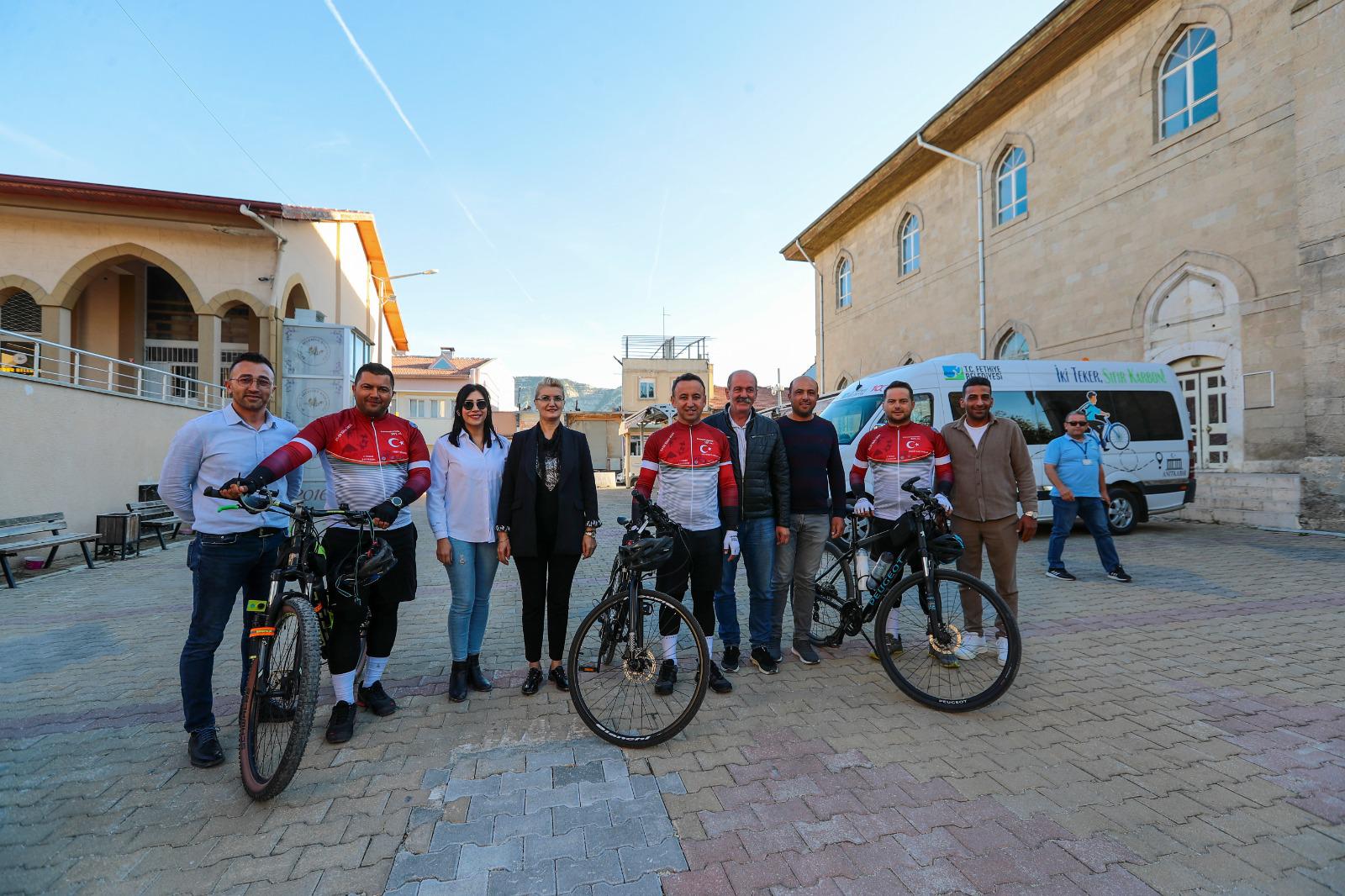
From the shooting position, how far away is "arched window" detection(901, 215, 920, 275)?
20953 mm

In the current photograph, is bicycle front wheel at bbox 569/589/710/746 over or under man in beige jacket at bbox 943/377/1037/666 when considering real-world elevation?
under

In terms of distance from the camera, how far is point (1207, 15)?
39.0 ft

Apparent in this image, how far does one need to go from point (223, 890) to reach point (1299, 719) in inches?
202

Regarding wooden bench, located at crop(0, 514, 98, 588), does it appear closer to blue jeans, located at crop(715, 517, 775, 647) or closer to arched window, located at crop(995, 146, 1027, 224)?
blue jeans, located at crop(715, 517, 775, 647)

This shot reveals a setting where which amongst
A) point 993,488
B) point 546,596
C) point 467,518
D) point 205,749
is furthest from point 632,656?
point 993,488

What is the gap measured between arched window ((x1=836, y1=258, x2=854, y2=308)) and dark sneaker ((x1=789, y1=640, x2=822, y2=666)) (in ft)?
75.1

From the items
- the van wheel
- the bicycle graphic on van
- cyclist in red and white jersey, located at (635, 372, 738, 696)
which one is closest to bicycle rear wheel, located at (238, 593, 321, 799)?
cyclist in red and white jersey, located at (635, 372, 738, 696)

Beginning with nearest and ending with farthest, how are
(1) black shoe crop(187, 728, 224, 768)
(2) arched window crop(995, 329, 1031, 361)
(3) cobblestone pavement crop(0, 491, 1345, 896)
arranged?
1. (3) cobblestone pavement crop(0, 491, 1345, 896)
2. (1) black shoe crop(187, 728, 224, 768)
3. (2) arched window crop(995, 329, 1031, 361)

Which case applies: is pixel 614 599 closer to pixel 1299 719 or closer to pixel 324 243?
pixel 1299 719

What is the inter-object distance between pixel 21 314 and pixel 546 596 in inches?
820

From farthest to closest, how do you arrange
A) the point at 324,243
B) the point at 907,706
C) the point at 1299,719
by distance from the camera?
1. the point at 324,243
2. the point at 907,706
3. the point at 1299,719

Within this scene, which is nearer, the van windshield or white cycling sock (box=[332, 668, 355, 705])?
white cycling sock (box=[332, 668, 355, 705])

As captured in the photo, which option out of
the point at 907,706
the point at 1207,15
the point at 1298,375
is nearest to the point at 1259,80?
the point at 1207,15

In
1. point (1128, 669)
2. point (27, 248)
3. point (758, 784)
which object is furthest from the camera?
point (27, 248)
